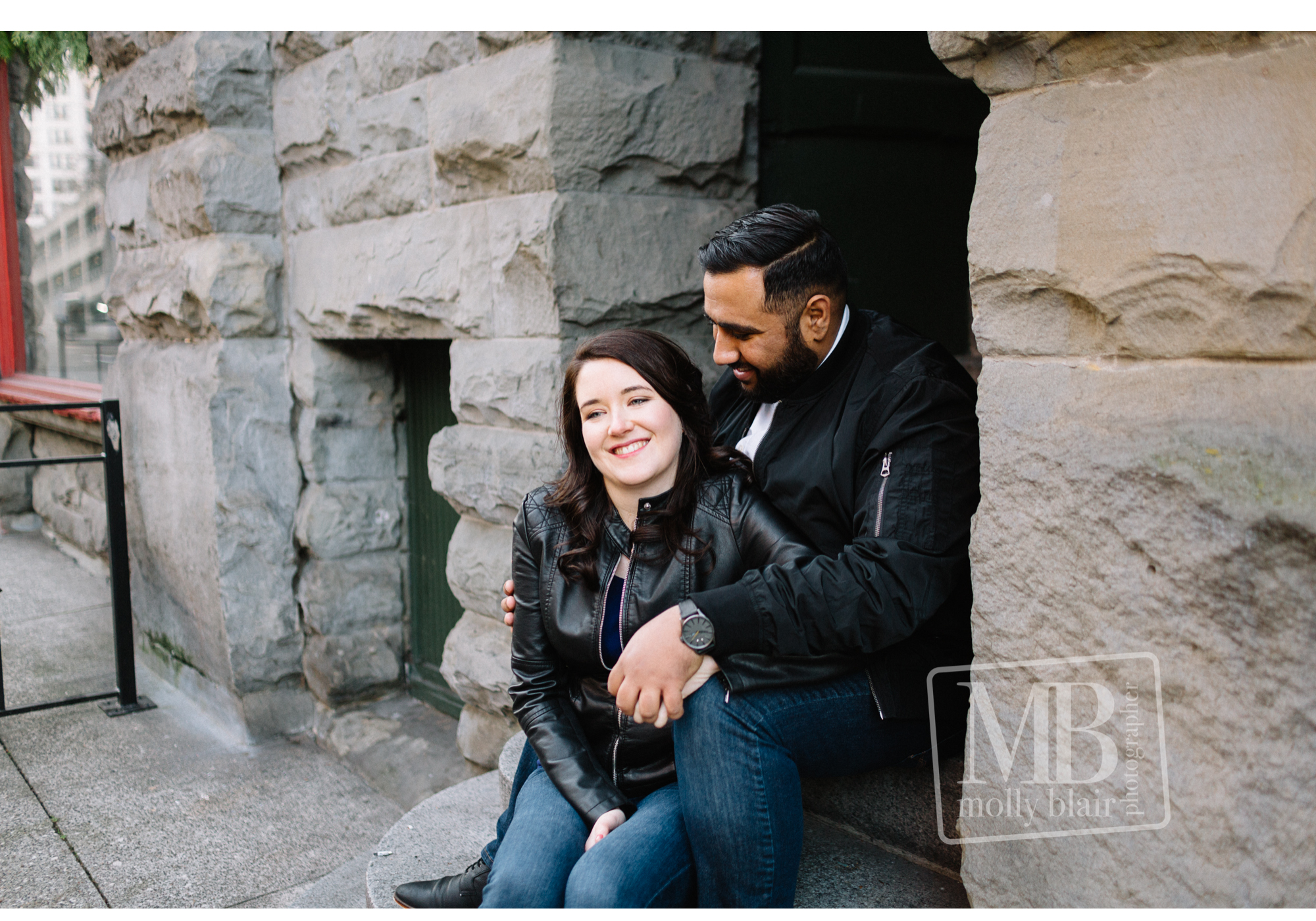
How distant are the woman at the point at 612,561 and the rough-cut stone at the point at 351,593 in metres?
2.15

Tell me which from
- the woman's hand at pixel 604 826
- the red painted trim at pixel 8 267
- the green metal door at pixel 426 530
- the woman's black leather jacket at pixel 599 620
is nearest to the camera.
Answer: the woman's hand at pixel 604 826

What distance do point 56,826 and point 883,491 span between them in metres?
2.98

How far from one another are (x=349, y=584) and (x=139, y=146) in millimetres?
2061

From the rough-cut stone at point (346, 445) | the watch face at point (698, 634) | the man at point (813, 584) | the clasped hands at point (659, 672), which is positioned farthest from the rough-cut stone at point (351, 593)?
the watch face at point (698, 634)

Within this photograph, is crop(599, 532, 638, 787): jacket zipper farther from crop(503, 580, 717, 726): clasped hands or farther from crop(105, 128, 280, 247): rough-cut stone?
crop(105, 128, 280, 247): rough-cut stone

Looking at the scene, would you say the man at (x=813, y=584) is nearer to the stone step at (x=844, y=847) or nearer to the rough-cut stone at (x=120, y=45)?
the stone step at (x=844, y=847)

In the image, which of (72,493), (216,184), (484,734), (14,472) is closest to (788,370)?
(484,734)

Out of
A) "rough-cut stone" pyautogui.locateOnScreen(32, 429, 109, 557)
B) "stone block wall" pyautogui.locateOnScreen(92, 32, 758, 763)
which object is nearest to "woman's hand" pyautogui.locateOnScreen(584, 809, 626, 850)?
"stone block wall" pyautogui.locateOnScreen(92, 32, 758, 763)

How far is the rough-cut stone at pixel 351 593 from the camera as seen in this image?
156 inches

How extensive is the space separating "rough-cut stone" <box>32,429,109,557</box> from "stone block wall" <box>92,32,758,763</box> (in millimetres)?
1475

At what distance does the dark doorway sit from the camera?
2.99 m

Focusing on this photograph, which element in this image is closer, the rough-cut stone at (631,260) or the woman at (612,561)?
the woman at (612,561)

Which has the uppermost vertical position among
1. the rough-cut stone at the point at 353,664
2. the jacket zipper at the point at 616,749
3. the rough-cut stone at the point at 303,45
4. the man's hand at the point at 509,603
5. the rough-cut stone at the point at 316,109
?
the rough-cut stone at the point at 303,45

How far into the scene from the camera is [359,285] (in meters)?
3.40
